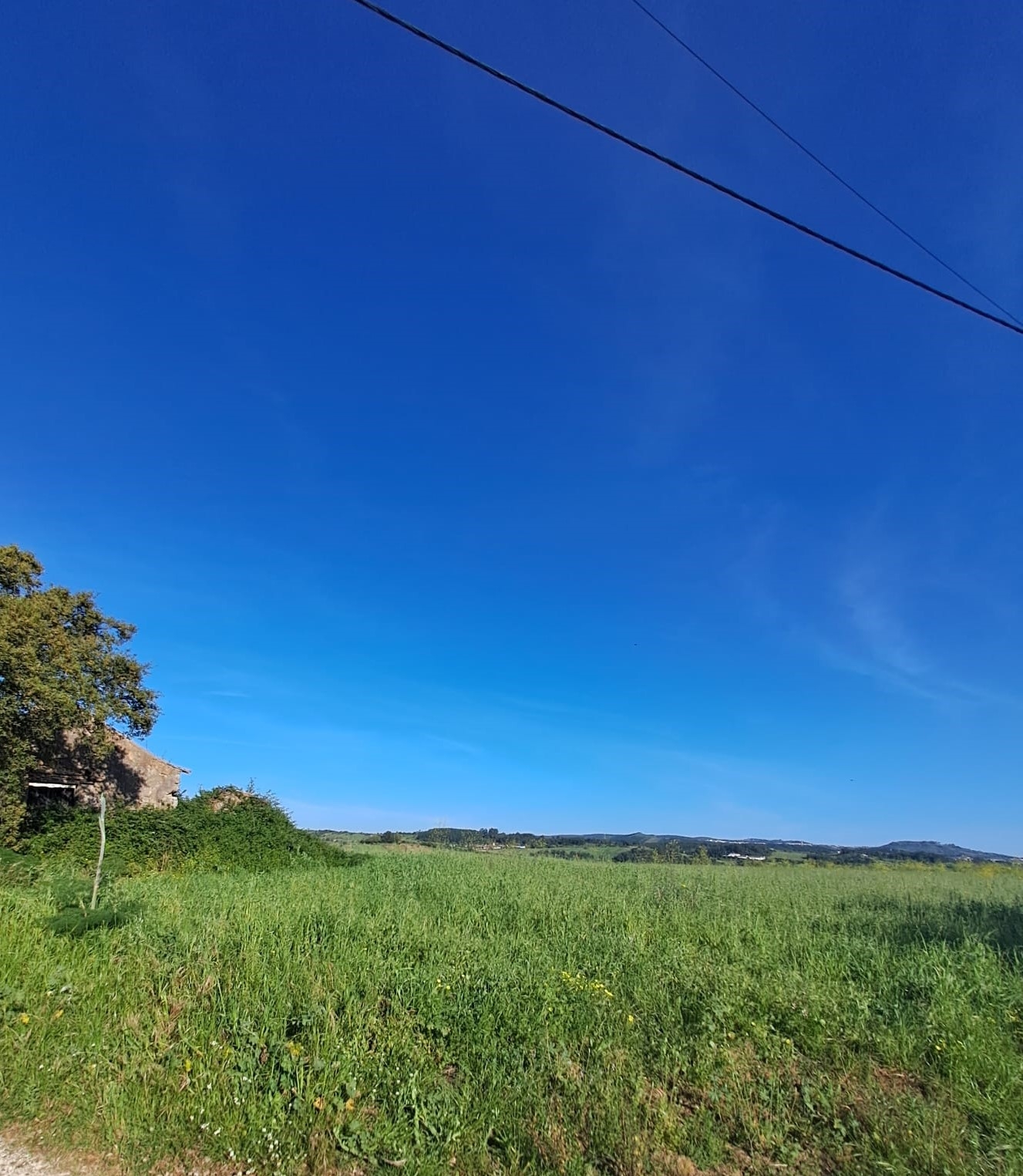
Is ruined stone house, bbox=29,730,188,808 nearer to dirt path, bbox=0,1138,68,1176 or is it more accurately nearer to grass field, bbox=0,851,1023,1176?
grass field, bbox=0,851,1023,1176

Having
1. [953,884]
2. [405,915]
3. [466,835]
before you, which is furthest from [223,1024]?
[466,835]

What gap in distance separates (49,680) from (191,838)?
19.8ft

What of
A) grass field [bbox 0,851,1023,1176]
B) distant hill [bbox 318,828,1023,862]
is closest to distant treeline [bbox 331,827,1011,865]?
distant hill [bbox 318,828,1023,862]

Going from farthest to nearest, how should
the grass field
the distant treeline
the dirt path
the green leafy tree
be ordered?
1. the distant treeline
2. the green leafy tree
3. the grass field
4. the dirt path

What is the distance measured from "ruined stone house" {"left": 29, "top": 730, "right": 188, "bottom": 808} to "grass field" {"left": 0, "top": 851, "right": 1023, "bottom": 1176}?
13426mm

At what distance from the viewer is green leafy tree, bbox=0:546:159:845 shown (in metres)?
15.9

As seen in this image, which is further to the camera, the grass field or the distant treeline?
the distant treeline

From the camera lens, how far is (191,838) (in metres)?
18.6

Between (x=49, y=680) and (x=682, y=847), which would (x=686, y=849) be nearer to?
(x=682, y=847)

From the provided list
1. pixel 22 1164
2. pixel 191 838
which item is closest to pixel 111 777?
pixel 191 838

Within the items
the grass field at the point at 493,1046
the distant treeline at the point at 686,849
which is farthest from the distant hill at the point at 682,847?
the grass field at the point at 493,1046

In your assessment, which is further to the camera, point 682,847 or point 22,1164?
point 682,847

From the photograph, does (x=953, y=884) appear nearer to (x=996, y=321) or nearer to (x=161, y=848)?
(x=996, y=321)

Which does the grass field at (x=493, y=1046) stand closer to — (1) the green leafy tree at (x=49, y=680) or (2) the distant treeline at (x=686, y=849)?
(1) the green leafy tree at (x=49, y=680)
